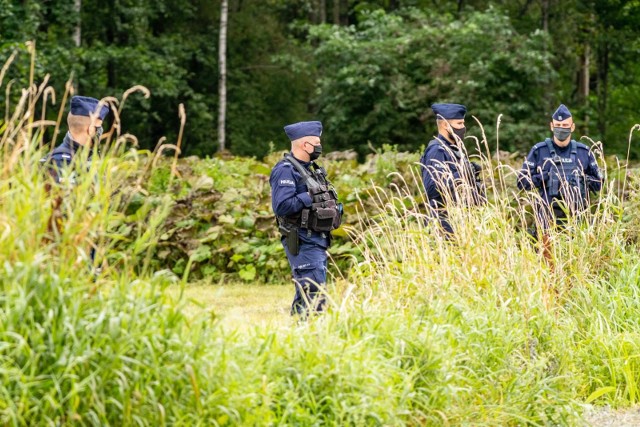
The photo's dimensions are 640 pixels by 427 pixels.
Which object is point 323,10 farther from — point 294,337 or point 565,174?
point 294,337

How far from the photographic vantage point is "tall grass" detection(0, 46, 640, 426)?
4.04m

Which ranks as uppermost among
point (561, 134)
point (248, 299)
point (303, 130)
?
point (303, 130)

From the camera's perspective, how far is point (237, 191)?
498 inches

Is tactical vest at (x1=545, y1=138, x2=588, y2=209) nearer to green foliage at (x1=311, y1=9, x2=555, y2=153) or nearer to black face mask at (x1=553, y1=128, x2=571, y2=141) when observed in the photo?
black face mask at (x1=553, y1=128, x2=571, y2=141)

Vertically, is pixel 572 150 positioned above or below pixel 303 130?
below

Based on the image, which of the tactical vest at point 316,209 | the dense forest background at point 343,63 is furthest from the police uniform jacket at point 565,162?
the dense forest background at point 343,63

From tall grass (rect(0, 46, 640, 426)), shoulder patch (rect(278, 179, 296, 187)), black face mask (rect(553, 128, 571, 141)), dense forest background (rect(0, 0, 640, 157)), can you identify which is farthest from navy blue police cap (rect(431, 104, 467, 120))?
dense forest background (rect(0, 0, 640, 157))

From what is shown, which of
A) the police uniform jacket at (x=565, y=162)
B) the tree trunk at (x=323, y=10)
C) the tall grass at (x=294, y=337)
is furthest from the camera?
the tree trunk at (x=323, y=10)

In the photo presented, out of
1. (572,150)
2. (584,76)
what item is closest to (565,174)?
(572,150)

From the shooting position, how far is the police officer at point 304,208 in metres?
7.78

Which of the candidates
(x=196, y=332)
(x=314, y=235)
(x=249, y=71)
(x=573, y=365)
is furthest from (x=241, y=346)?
(x=249, y=71)

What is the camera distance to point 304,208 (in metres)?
7.79

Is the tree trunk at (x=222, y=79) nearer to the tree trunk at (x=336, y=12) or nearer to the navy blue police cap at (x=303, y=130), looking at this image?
the tree trunk at (x=336, y=12)

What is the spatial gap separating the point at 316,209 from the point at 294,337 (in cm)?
278
